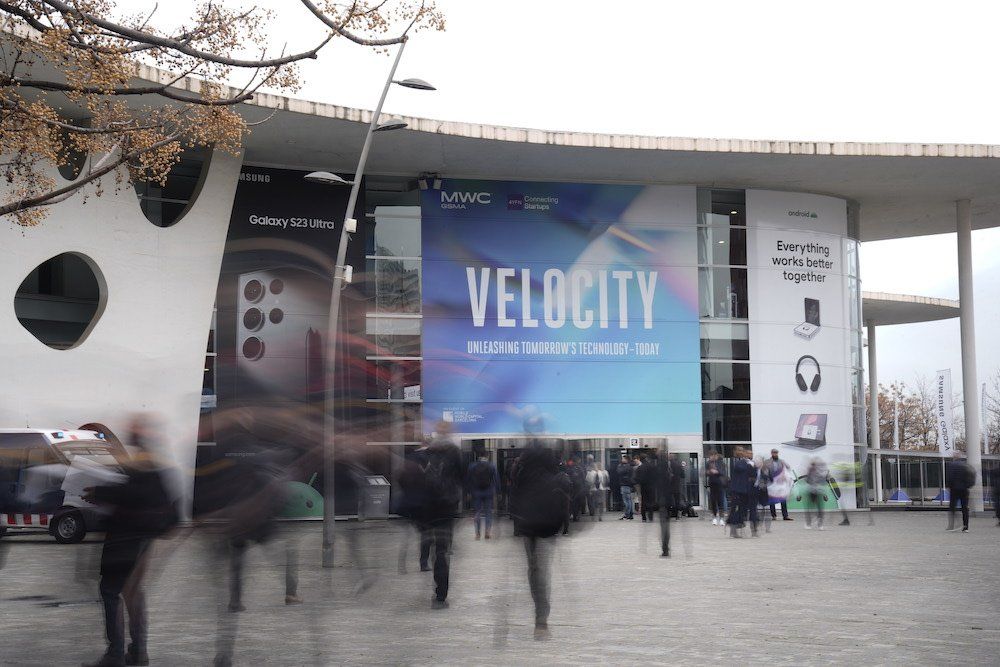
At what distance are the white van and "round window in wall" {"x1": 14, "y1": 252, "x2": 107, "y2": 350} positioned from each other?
10.7 metres

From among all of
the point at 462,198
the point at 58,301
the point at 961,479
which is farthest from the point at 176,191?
the point at 961,479

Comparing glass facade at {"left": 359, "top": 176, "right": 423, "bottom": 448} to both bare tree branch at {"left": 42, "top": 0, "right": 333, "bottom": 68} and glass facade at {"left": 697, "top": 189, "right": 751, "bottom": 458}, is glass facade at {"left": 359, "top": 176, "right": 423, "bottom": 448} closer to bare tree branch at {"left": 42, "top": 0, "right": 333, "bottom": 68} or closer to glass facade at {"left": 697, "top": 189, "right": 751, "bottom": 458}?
glass facade at {"left": 697, "top": 189, "right": 751, "bottom": 458}

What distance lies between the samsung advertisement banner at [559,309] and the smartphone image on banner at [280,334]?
2.98 meters

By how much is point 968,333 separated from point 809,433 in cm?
679

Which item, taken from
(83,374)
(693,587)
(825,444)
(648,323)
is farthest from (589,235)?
(693,587)

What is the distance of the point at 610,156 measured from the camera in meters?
30.6

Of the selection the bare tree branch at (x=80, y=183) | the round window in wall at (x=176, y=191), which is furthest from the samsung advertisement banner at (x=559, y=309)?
the bare tree branch at (x=80, y=183)

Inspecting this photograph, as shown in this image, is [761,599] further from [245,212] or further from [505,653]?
[245,212]

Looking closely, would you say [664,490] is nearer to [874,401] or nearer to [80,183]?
[80,183]

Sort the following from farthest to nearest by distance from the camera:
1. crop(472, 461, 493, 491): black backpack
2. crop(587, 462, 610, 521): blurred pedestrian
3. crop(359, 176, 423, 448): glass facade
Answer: crop(359, 176, 423, 448): glass facade < crop(587, 462, 610, 521): blurred pedestrian < crop(472, 461, 493, 491): black backpack

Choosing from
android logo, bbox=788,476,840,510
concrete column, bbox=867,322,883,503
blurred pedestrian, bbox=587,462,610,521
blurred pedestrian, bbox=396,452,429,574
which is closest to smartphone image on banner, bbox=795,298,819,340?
android logo, bbox=788,476,840,510

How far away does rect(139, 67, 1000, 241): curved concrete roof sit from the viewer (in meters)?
28.2

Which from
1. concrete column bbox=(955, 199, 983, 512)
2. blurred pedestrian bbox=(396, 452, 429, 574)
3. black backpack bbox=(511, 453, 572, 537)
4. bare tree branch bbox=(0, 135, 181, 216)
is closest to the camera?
black backpack bbox=(511, 453, 572, 537)

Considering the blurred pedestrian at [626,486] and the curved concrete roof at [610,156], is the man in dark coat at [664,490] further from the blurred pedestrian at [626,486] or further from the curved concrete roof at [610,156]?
the curved concrete roof at [610,156]
